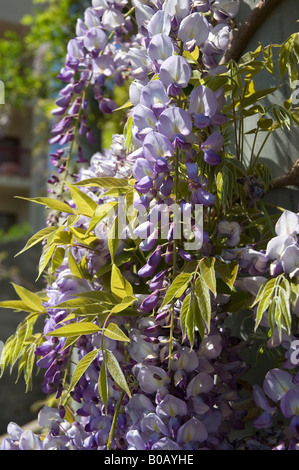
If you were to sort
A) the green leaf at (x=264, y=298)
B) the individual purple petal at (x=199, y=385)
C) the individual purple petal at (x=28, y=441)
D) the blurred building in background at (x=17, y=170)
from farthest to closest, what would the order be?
the blurred building in background at (x=17, y=170) → the individual purple petal at (x=28, y=441) → the individual purple petal at (x=199, y=385) → the green leaf at (x=264, y=298)

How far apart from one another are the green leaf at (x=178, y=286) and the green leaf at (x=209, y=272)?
0.02 meters

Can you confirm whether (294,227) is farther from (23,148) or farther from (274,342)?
(23,148)

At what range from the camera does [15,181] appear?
12.3 m

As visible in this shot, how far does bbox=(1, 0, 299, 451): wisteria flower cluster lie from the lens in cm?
74

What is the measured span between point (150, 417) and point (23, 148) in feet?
41.3

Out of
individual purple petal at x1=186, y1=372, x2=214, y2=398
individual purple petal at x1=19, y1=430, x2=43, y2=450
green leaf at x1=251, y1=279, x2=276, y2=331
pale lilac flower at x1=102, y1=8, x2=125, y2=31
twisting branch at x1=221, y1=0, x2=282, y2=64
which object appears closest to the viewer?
green leaf at x1=251, y1=279, x2=276, y2=331

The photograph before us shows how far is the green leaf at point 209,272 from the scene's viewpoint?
0.71 m

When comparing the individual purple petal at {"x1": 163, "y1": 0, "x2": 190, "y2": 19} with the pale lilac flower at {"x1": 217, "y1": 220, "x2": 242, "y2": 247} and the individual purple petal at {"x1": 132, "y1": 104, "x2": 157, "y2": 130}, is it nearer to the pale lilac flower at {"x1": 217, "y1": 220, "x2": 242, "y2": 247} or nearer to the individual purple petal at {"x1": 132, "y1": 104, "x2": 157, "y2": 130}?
the individual purple petal at {"x1": 132, "y1": 104, "x2": 157, "y2": 130}

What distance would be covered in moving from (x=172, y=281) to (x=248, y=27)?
0.53 metres

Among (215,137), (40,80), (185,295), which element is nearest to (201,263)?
(185,295)

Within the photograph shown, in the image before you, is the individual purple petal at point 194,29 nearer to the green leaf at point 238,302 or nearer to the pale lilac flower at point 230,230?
the pale lilac flower at point 230,230

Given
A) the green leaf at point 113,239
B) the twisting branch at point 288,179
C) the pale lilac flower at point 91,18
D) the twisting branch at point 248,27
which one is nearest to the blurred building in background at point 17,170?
the pale lilac flower at point 91,18

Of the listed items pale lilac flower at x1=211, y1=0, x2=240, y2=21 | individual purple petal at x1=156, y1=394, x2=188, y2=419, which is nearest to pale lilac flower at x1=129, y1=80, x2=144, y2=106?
pale lilac flower at x1=211, y1=0, x2=240, y2=21

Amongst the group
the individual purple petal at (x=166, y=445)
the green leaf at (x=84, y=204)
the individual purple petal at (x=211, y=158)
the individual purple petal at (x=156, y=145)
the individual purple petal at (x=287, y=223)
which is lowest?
the individual purple petal at (x=166, y=445)
